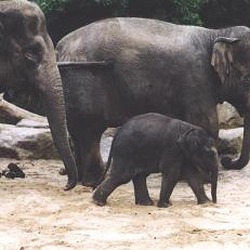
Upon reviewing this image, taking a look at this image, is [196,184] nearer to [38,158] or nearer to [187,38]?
[187,38]

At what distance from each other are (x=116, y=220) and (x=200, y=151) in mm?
1192

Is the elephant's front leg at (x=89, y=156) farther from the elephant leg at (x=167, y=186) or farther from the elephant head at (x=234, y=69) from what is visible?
the elephant head at (x=234, y=69)

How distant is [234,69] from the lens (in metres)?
9.32

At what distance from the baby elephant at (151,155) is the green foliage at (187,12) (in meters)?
6.09

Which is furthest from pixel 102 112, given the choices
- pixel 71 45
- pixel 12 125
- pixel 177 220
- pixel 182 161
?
pixel 12 125

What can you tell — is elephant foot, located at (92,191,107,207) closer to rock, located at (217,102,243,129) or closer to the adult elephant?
the adult elephant

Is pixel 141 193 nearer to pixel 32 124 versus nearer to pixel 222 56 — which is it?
pixel 222 56

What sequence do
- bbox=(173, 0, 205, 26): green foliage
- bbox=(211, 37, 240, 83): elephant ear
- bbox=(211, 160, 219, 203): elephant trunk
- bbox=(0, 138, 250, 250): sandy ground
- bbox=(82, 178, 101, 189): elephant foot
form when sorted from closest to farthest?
bbox=(0, 138, 250, 250): sandy ground
bbox=(211, 160, 219, 203): elephant trunk
bbox=(82, 178, 101, 189): elephant foot
bbox=(211, 37, 240, 83): elephant ear
bbox=(173, 0, 205, 26): green foliage

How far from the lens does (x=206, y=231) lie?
21.6 ft

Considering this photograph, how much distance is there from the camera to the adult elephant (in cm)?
880

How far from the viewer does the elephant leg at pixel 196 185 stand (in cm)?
777

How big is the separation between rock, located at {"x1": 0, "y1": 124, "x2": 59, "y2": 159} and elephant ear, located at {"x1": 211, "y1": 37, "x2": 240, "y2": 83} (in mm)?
2523

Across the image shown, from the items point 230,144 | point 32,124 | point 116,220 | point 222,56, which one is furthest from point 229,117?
point 116,220

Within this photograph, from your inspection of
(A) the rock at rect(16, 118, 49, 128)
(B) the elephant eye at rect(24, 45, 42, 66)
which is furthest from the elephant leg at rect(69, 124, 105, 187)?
(A) the rock at rect(16, 118, 49, 128)
